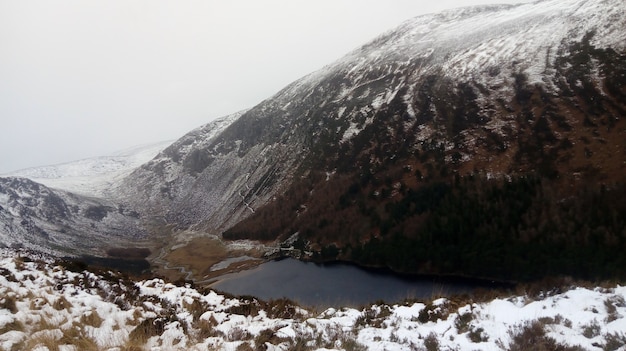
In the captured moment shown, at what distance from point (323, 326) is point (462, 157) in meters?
Result: 116

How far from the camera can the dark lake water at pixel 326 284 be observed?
251ft

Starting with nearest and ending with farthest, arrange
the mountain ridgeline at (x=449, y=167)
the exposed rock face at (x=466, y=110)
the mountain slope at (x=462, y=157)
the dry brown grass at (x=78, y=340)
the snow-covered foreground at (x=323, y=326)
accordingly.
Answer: the dry brown grass at (x=78, y=340)
the snow-covered foreground at (x=323, y=326)
the mountain slope at (x=462, y=157)
the mountain ridgeline at (x=449, y=167)
the exposed rock face at (x=466, y=110)

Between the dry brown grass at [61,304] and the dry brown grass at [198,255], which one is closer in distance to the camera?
the dry brown grass at [61,304]

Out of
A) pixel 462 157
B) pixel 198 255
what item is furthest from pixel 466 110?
pixel 198 255

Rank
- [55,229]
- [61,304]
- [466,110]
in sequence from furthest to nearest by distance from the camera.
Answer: [55,229] → [466,110] → [61,304]

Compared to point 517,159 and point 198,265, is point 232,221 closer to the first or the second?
point 198,265

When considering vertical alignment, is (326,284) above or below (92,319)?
below

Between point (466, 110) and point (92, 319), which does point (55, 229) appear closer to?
point (466, 110)

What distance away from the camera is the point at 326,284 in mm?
91188

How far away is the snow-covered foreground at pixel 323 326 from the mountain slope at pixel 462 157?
69.4m

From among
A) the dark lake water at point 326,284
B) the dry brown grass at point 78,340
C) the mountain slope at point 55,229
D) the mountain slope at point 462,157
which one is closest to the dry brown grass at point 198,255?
the mountain slope at point 462,157

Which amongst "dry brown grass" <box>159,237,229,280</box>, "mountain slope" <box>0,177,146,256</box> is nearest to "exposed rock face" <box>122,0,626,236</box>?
"dry brown grass" <box>159,237,229,280</box>

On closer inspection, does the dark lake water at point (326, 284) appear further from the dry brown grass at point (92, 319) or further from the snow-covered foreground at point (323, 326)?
the dry brown grass at point (92, 319)

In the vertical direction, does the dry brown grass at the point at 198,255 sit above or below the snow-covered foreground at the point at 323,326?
below
